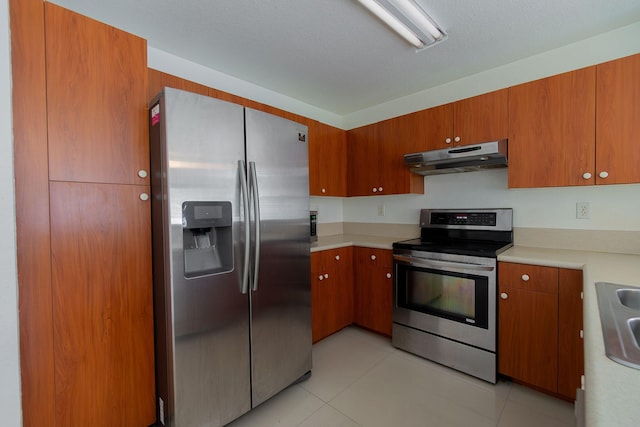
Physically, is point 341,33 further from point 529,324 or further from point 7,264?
point 529,324

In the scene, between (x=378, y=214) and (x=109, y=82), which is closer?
(x=109, y=82)

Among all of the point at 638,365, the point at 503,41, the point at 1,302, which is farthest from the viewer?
the point at 503,41

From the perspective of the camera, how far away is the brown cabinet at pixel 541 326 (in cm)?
165

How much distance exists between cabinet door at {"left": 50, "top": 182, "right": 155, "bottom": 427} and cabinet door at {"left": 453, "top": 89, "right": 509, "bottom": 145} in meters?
2.38

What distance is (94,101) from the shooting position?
131cm

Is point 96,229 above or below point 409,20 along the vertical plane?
below

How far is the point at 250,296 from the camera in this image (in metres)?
1.63

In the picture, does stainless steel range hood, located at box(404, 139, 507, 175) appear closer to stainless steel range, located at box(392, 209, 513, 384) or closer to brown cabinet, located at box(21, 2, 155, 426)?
stainless steel range, located at box(392, 209, 513, 384)

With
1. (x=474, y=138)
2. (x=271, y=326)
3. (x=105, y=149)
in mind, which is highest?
(x=474, y=138)

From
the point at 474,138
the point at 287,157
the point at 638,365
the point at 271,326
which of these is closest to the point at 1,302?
the point at 271,326

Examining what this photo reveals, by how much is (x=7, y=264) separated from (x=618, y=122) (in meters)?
3.15

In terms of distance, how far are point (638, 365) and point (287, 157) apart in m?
1.71

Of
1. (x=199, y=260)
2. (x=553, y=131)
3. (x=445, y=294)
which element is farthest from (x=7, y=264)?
(x=553, y=131)

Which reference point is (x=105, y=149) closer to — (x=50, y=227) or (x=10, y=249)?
(x=50, y=227)
